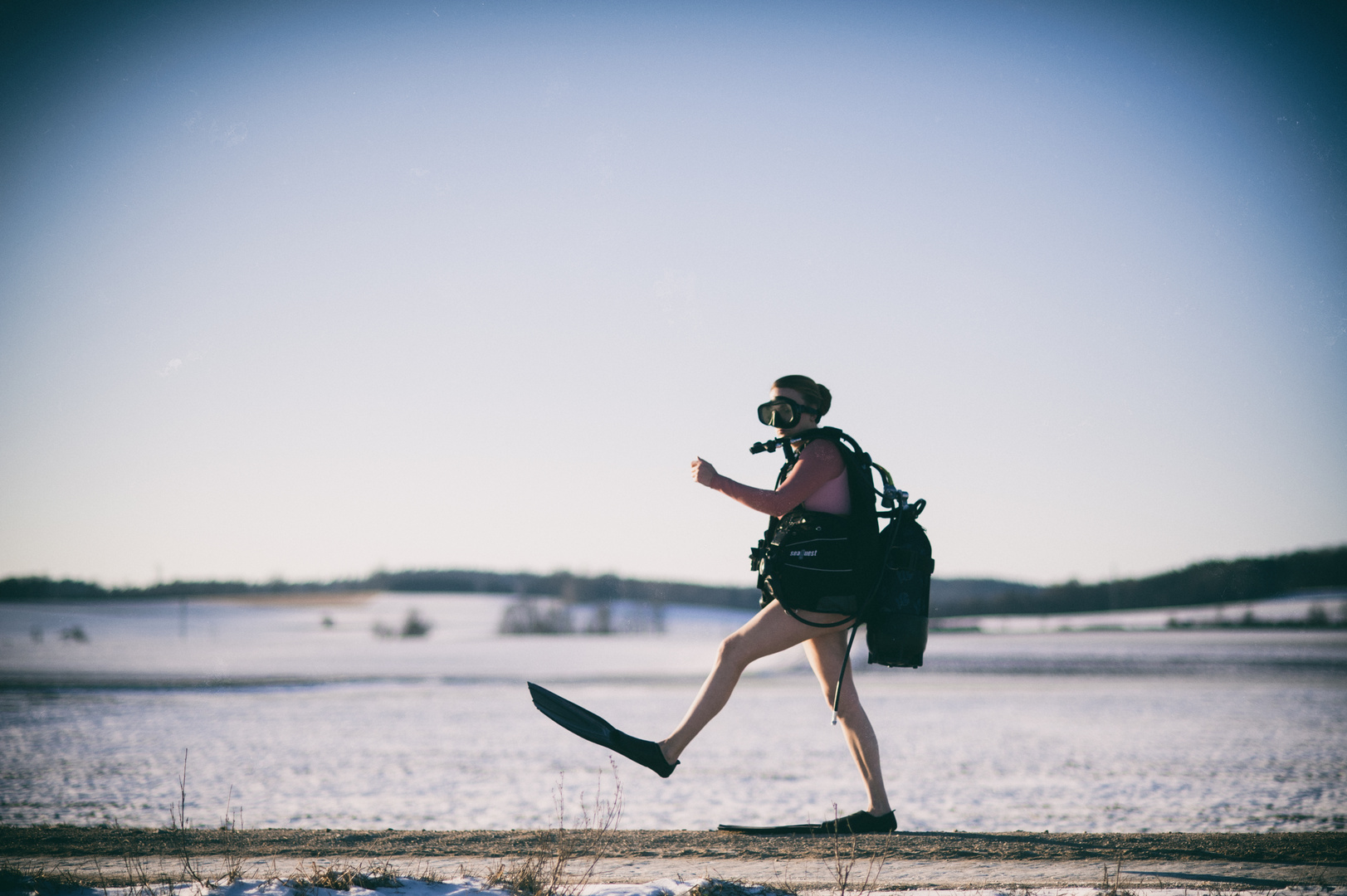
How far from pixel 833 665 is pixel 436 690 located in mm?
15853

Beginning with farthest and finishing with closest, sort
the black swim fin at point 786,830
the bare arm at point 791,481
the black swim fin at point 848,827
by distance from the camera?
the black swim fin at point 786,830
the black swim fin at point 848,827
the bare arm at point 791,481

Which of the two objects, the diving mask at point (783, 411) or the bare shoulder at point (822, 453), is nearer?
the bare shoulder at point (822, 453)

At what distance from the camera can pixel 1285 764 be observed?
346 inches

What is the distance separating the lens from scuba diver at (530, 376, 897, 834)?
154 inches

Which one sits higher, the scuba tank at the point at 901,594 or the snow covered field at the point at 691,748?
the scuba tank at the point at 901,594

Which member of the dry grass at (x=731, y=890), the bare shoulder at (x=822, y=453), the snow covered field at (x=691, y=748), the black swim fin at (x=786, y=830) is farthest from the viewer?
the snow covered field at (x=691, y=748)

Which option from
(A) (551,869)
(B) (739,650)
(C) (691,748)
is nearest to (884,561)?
(B) (739,650)

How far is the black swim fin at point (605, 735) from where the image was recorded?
3.96 metres

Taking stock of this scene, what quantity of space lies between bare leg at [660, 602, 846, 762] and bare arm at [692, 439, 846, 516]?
0.46m

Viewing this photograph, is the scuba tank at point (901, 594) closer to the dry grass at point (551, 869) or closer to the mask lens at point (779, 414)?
the mask lens at point (779, 414)

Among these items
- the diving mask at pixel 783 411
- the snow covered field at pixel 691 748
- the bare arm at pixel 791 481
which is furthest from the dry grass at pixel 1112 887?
the snow covered field at pixel 691 748

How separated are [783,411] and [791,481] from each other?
358 mm

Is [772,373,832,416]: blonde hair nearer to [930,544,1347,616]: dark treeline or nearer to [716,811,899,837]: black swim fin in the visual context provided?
[716,811,899,837]: black swim fin

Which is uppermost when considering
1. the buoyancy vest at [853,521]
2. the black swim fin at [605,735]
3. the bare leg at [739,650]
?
the buoyancy vest at [853,521]
